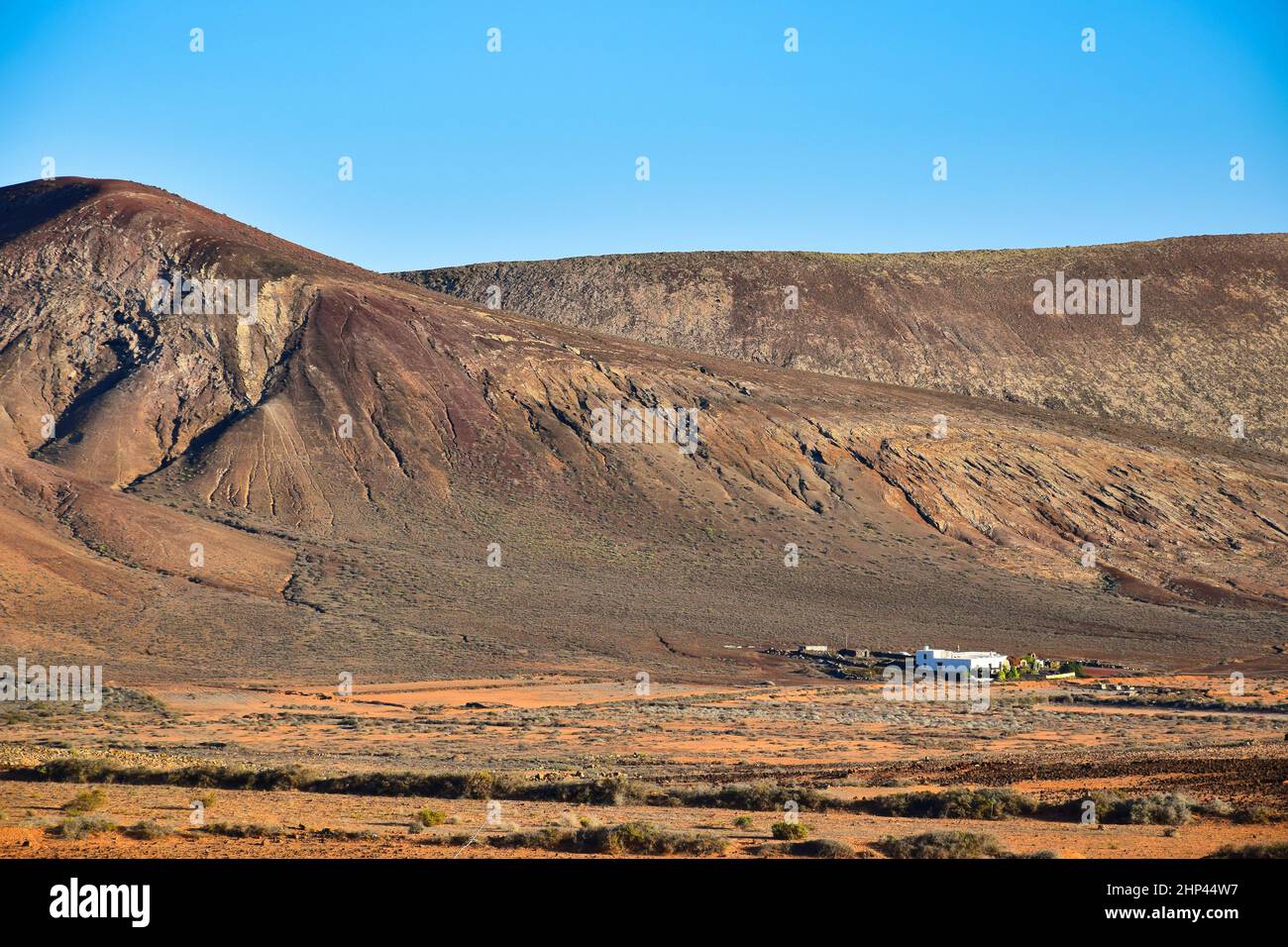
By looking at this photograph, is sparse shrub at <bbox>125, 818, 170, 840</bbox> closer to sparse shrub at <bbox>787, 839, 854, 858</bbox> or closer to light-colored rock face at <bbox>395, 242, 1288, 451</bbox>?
sparse shrub at <bbox>787, 839, 854, 858</bbox>

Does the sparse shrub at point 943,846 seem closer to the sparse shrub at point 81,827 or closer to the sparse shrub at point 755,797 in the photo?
the sparse shrub at point 755,797

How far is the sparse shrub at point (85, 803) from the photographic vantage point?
20.0 metres

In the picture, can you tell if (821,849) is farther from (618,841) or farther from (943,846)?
(618,841)

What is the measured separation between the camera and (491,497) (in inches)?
2788

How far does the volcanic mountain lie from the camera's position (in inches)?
2194

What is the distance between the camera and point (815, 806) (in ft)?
74.0

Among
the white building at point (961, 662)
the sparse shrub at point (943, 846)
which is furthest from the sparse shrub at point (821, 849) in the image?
the white building at point (961, 662)

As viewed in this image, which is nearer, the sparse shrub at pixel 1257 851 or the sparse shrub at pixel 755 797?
the sparse shrub at pixel 1257 851

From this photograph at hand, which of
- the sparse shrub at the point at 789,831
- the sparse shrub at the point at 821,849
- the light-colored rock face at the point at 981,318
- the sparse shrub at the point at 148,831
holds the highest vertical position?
the light-colored rock face at the point at 981,318

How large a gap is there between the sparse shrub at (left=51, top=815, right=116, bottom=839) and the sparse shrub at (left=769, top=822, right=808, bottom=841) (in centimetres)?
896

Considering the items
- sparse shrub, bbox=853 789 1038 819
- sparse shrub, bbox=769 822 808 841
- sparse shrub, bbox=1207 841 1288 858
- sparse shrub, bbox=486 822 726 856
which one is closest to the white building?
sparse shrub, bbox=853 789 1038 819

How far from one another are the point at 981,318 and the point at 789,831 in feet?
342

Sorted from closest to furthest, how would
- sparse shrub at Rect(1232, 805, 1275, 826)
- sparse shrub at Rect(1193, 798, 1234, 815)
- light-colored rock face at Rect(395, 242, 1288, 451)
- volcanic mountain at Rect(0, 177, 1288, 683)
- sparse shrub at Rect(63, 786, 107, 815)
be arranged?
sparse shrub at Rect(63, 786, 107, 815) < sparse shrub at Rect(1232, 805, 1275, 826) < sparse shrub at Rect(1193, 798, 1234, 815) < volcanic mountain at Rect(0, 177, 1288, 683) < light-colored rock face at Rect(395, 242, 1288, 451)

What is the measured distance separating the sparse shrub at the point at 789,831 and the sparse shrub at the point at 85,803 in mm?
9878
